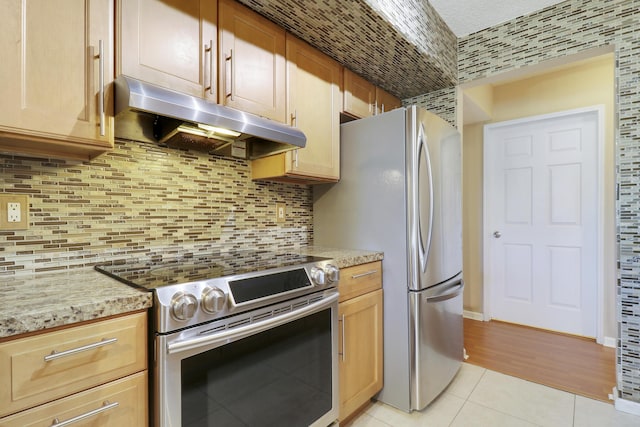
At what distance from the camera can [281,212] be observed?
2.08m

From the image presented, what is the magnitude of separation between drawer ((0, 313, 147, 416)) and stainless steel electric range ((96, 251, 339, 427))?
0.20 ft

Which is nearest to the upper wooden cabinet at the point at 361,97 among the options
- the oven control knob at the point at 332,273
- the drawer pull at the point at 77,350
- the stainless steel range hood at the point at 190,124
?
the stainless steel range hood at the point at 190,124

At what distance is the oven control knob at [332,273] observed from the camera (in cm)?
142

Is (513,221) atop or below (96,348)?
atop

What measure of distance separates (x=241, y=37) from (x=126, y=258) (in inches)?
44.8

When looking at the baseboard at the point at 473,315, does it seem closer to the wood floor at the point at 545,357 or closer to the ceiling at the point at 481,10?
the wood floor at the point at 545,357

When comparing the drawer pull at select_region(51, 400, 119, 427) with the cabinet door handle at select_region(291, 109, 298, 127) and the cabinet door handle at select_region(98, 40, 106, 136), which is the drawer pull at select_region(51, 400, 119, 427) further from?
the cabinet door handle at select_region(291, 109, 298, 127)

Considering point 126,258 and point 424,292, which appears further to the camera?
point 424,292

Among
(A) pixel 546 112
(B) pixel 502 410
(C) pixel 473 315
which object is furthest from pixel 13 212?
(A) pixel 546 112

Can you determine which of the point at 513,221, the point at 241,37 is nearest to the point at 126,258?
the point at 241,37

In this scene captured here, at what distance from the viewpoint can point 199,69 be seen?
131cm

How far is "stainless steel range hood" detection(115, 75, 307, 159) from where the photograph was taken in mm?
1031

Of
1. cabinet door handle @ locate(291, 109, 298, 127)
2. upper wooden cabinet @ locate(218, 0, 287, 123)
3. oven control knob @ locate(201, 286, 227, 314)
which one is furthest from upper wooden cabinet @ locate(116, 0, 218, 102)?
oven control knob @ locate(201, 286, 227, 314)

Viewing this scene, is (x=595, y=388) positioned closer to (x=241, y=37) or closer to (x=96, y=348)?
(x=96, y=348)
